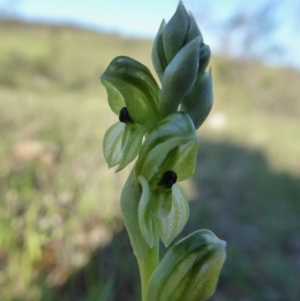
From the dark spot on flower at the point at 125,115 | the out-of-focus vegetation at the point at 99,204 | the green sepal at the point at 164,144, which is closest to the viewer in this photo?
the green sepal at the point at 164,144

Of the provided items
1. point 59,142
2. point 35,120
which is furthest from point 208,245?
point 35,120

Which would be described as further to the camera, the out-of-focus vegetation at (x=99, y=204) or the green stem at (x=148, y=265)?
the out-of-focus vegetation at (x=99, y=204)

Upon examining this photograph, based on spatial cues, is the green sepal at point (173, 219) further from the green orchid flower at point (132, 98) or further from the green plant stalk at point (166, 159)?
the green orchid flower at point (132, 98)

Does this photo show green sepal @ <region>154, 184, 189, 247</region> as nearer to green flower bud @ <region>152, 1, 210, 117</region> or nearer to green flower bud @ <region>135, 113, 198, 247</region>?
green flower bud @ <region>135, 113, 198, 247</region>

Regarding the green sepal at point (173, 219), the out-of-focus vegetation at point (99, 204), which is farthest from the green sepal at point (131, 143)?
the out-of-focus vegetation at point (99, 204)

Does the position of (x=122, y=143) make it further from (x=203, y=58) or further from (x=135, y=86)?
(x=203, y=58)

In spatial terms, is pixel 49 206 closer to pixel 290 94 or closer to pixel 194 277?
pixel 194 277

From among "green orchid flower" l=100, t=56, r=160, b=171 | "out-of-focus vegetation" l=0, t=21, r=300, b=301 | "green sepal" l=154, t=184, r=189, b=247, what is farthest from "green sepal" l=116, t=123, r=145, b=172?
"out-of-focus vegetation" l=0, t=21, r=300, b=301
